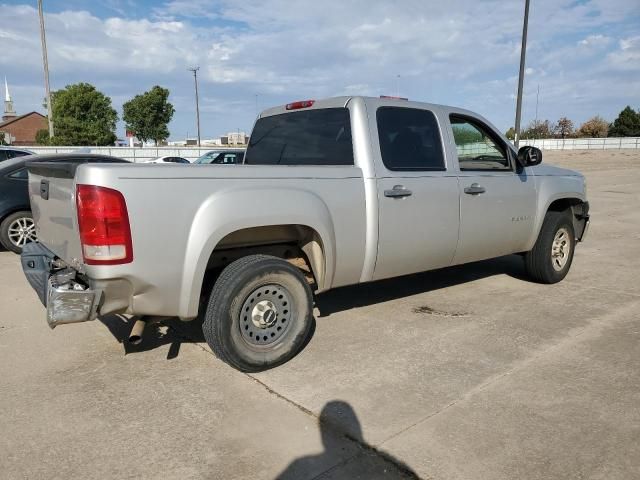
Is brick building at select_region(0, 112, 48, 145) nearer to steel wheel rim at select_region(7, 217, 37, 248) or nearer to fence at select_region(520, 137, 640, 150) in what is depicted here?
fence at select_region(520, 137, 640, 150)

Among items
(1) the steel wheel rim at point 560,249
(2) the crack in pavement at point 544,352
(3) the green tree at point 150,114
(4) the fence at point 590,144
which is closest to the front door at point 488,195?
(1) the steel wheel rim at point 560,249

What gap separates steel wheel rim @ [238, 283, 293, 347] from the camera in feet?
12.0

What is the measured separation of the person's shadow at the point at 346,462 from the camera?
2576 mm

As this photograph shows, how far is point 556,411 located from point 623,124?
9440 centimetres

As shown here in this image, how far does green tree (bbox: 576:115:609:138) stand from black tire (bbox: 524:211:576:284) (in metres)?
95.2

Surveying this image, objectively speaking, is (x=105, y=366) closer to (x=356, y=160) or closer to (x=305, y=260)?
(x=305, y=260)

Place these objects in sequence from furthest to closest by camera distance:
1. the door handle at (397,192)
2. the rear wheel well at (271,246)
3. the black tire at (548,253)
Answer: the black tire at (548,253) → the door handle at (397,192) → the rear wheel well at (271,246)

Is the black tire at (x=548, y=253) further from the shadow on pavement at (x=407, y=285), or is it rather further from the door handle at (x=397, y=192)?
the door handle at (x=397, y=192)

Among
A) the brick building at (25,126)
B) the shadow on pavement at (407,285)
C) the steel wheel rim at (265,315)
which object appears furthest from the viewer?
the brick building at (25,126)

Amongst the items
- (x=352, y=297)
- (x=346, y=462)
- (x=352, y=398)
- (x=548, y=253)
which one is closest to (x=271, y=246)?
(x=352, y=398)

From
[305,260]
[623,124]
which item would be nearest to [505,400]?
[305,260]

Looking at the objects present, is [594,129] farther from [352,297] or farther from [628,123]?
[352,297]

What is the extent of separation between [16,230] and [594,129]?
100 meters

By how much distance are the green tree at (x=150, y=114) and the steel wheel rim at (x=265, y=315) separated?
58.7 metres
